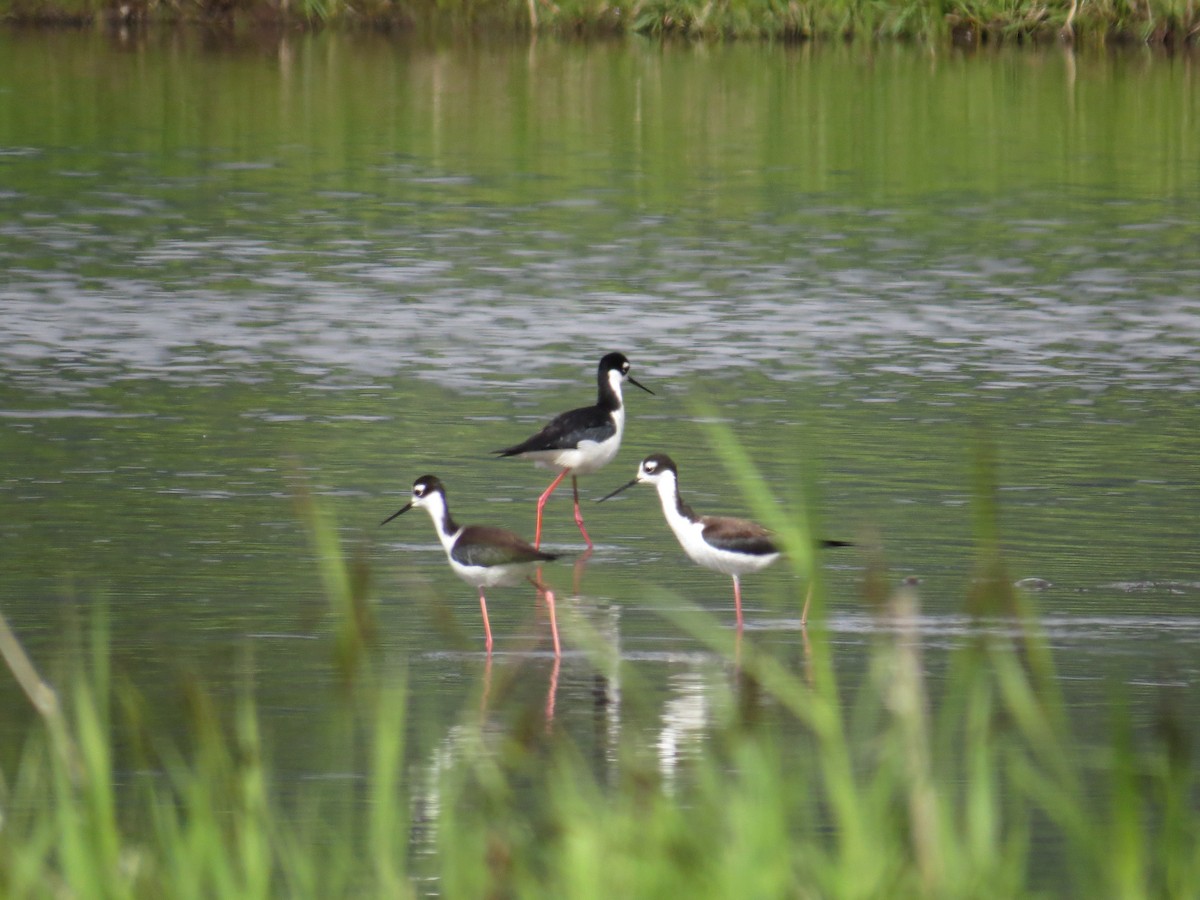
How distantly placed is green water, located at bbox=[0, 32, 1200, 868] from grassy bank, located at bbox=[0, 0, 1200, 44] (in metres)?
8.33

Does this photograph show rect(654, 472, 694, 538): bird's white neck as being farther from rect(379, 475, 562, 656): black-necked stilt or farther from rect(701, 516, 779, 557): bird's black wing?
rect(379, 475, 562, 656): black-necked stilt

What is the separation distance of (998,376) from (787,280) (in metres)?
4.88

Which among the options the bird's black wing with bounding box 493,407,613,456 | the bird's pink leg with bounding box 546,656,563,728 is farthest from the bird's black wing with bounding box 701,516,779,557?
the bird's black wing with bounding box 493,407,613,456

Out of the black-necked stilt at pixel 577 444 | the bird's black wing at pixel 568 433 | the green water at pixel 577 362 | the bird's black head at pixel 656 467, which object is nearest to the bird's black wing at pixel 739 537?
the green water at pixel 577 362

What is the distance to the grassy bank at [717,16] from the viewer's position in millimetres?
46438

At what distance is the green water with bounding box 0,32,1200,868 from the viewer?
998 centimetres

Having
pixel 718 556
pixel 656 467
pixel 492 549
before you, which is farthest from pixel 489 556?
pixel 656 467

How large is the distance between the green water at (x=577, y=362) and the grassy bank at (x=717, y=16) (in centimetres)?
833

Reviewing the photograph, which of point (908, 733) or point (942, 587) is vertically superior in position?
point (908, 733)

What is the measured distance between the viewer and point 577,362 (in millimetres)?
17109

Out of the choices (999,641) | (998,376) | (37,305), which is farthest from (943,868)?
(37,305)

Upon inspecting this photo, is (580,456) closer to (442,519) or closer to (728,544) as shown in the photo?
(442,519)

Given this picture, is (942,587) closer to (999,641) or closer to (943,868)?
(999,641)

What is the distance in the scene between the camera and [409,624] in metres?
10.1
